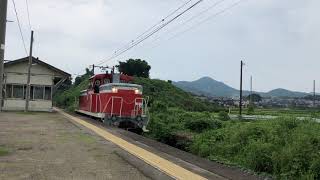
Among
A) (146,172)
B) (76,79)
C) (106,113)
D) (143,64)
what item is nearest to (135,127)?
(106,113)

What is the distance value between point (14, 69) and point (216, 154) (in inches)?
1307

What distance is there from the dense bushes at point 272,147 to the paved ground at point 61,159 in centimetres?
332

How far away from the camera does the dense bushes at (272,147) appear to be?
1160cm

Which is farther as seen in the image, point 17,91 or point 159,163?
point 17,91

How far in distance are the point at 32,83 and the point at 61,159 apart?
1363 inches

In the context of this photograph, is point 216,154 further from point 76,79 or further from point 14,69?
point 76,79

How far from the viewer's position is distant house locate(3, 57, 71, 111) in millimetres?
44969

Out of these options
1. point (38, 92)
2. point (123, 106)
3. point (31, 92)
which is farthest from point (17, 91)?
point (123, 106)

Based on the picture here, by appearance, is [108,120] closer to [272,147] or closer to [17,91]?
[272,147]

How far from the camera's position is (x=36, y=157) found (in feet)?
42.3

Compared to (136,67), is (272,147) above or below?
below

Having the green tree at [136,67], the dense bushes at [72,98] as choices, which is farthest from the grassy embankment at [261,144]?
the green tree at [136,67]

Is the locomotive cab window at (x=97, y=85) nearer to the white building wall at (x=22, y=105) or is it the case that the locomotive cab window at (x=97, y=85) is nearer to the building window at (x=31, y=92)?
the white building wall at (x=22, y=105)

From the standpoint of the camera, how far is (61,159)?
1265 cm
